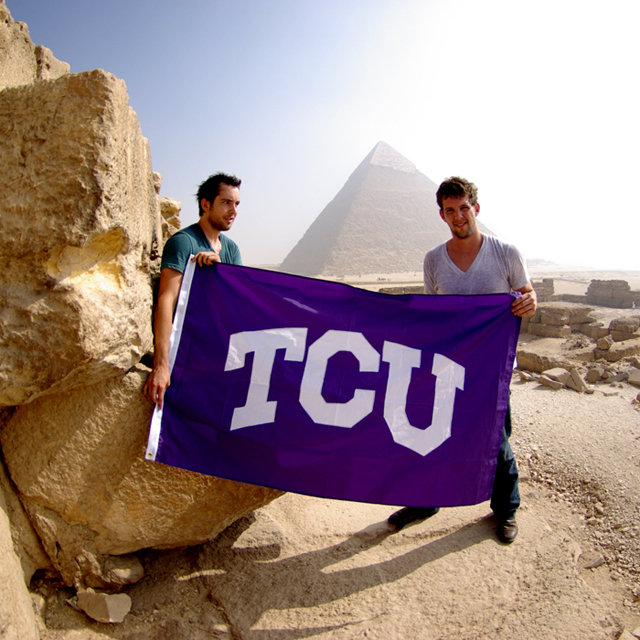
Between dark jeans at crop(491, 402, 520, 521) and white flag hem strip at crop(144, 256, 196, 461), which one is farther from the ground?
white flag hem strip at crop(144, 256, 196, 461)

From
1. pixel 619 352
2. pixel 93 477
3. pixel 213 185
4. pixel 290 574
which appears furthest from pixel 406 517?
pixel 619 352

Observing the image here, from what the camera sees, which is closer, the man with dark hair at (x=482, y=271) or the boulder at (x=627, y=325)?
the man with dark hair at (x=482, y=271)

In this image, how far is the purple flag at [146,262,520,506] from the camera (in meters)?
→ 1.97

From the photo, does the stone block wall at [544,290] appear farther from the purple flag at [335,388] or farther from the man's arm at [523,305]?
the purple flag at [335,388]

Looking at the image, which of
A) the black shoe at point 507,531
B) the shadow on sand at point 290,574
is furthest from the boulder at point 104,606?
the black shoe at point 507,531

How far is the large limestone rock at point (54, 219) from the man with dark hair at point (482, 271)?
1.68 meters

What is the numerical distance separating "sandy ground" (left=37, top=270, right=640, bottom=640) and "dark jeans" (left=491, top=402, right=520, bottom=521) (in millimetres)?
152

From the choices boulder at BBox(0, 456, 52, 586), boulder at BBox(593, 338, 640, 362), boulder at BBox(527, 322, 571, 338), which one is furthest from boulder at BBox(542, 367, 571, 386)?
boulder at BBox(0, 456, 52, 586)

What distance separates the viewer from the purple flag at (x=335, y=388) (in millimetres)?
1968

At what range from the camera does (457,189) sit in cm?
230

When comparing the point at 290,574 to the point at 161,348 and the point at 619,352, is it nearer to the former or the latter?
the point at 161,348

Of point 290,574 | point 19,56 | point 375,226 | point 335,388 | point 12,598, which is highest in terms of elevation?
point 375,226

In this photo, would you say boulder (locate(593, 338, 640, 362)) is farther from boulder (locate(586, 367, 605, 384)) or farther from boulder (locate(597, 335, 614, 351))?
boulder (locate(586, 367, 605, 384))

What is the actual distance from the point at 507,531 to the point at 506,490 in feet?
0.71
